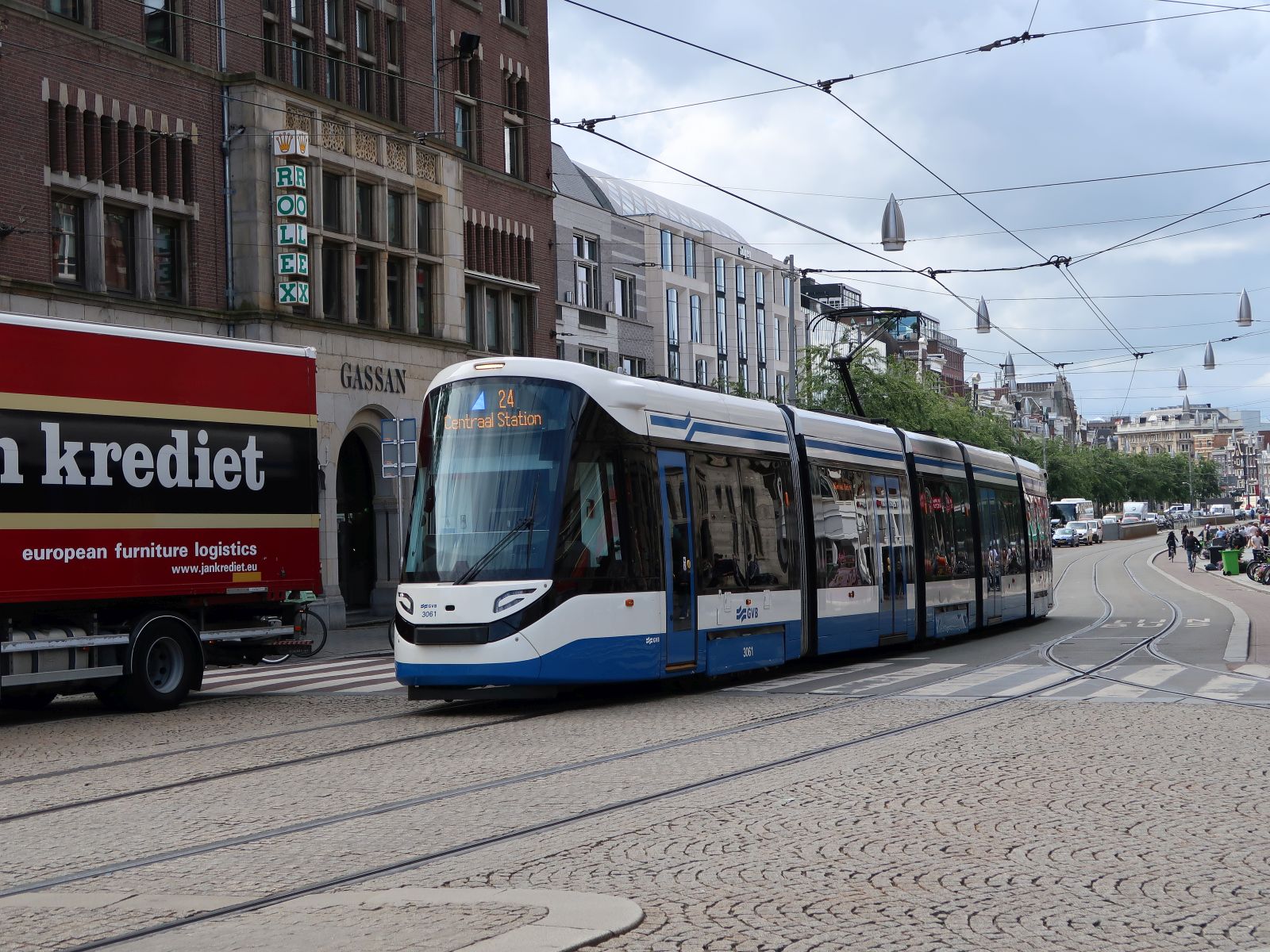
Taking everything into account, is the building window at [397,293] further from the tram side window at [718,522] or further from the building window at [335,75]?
the tram side window at [718,522]

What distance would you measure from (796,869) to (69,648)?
376 inches

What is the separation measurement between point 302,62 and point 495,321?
884cm

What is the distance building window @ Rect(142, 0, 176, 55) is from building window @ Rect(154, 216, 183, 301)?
2.94 metres

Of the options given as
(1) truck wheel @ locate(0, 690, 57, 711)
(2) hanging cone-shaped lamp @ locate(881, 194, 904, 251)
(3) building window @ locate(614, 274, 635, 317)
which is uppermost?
(3) building window @ locate(614, 274, 635, 317)

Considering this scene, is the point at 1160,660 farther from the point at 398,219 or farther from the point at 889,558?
the point at 398,219

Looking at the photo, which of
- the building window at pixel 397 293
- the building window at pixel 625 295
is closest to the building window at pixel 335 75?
the building window at pixel 397 293

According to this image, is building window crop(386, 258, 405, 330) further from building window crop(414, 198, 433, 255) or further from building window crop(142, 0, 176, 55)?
building window crop(142, 0, 176, 55)

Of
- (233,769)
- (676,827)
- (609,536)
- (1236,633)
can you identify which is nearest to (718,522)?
(609,536)

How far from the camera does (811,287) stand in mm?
120875

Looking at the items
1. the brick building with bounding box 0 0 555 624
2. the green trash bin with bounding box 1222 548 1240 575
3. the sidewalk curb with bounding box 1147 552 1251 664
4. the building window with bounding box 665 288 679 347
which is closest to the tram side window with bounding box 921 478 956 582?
the sidewalk curb with bounding box 1147 552 1251 664

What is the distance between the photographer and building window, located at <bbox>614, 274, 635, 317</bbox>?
64.3m

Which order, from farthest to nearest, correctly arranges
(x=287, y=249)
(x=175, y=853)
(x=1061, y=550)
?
(x=1061, y=550)
(x=287, y=249)
(x=175, y=853)

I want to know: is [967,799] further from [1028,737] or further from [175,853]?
[175,853]

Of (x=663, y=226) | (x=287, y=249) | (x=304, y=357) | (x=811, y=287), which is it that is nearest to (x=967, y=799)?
(x=304, y=357)
